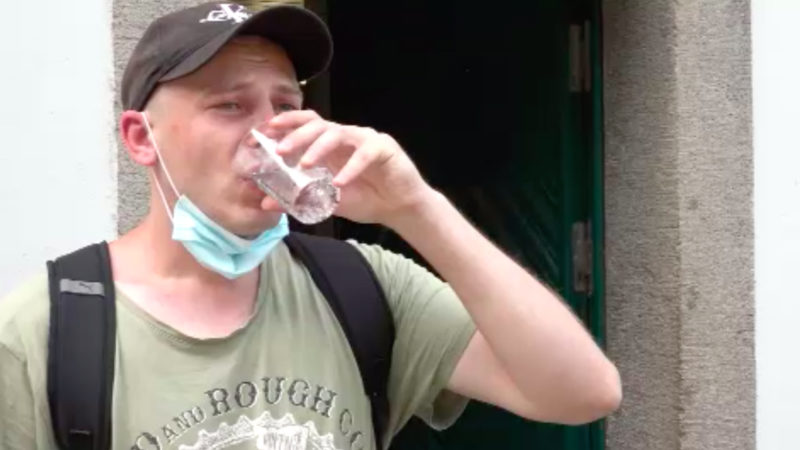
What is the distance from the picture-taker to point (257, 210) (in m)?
1.83

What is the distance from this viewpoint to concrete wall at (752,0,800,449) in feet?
13.3

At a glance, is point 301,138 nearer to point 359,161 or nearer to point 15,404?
point 359,161

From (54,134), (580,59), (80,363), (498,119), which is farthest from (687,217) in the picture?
(80,363)

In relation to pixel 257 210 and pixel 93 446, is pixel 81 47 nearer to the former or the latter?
pixel 257 210

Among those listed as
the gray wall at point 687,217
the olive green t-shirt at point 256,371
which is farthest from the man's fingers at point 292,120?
the gray wall at point 687,217

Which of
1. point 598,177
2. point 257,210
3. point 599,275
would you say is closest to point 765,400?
point 599,275

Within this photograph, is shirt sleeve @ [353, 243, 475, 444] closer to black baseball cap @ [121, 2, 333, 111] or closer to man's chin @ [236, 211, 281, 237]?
man's chin @ [236, 211, 281, 237]

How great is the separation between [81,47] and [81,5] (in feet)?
0.36

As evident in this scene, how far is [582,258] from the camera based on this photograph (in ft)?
14.3

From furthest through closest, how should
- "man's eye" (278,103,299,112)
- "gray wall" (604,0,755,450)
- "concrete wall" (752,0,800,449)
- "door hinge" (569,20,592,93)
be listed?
1. "door hinge" (569,20,592,93)
2. "concrete wall" (752,0,800,449)
3. "gray wall" (604,0,755,450)
4. "man's eye" (278,103,299,112)

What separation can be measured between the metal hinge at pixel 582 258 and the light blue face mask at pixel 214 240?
8.40 feet

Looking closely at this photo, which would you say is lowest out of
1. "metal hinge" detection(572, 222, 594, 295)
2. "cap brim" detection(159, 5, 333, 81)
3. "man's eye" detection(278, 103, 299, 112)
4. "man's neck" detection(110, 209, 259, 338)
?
"metal hinge" detection(572, 222, 594, 295)

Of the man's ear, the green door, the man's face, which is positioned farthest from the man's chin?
the green door

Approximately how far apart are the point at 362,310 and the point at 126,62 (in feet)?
4.78
